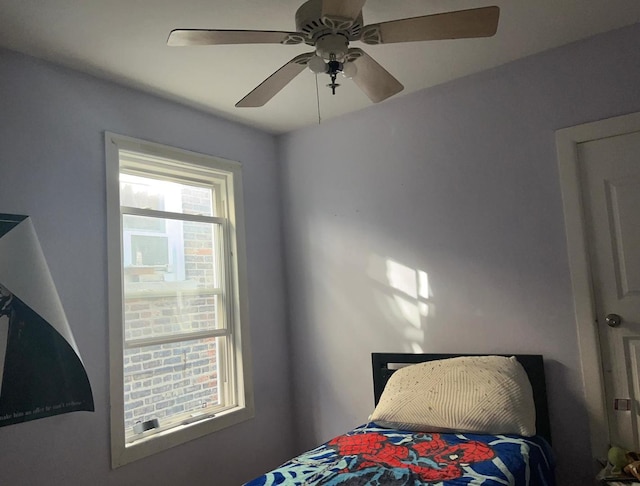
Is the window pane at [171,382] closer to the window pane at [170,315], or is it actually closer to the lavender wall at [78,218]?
the window pane at [170,315]

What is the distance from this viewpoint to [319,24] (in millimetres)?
1620

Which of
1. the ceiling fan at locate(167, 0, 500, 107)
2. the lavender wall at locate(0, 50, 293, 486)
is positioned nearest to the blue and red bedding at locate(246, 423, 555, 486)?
the lavender wall at locate(0, 50, 293, 486)

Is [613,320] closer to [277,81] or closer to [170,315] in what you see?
[277,81]

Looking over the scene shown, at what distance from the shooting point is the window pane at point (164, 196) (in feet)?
8.87

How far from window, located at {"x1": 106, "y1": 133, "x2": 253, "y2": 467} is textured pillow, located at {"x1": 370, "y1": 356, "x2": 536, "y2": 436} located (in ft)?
3.65

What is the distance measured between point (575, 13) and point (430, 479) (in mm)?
2089

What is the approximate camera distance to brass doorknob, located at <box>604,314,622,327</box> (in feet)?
7.52

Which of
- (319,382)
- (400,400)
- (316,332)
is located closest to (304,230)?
(316,332)

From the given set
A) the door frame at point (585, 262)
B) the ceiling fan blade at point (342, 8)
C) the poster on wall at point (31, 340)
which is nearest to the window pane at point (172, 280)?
the poster on wall at point (31, 340)

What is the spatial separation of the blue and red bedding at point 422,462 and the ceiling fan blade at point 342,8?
63.7 inches

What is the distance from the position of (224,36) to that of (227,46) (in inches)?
27.8

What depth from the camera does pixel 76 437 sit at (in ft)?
7.23

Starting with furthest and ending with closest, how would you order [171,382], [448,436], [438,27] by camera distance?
[171,382]
[448,436]
[438,27]

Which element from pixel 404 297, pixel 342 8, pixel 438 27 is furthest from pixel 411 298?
pixel 342 8
